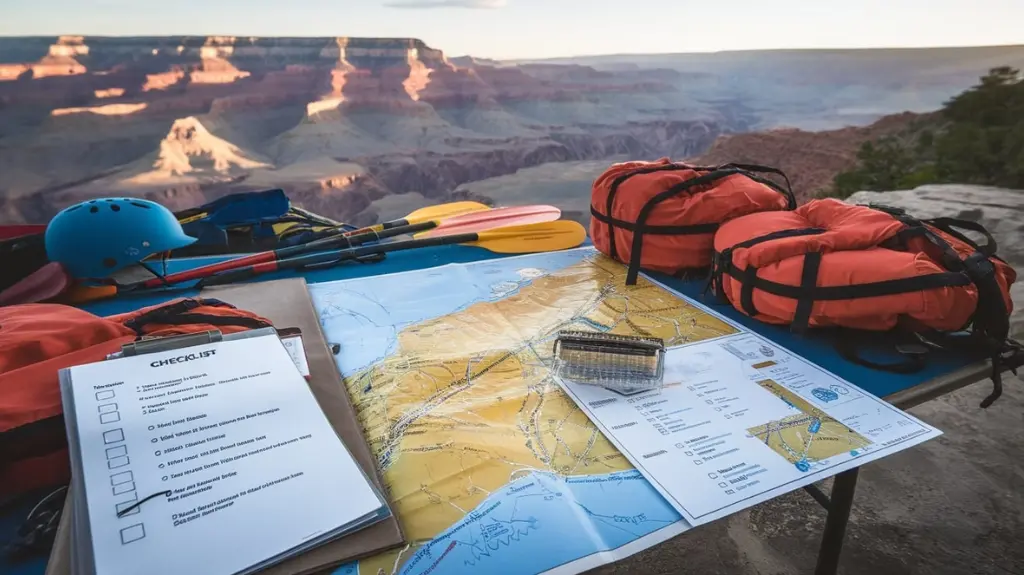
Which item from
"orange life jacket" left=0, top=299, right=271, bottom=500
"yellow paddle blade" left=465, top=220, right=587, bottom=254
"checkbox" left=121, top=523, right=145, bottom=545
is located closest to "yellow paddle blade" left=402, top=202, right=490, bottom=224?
"yellow paddle blade" left=465, top=220, right=587, bottom=254

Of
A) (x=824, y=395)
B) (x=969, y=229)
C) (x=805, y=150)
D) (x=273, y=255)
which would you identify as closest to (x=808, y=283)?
(x=824, y=395)

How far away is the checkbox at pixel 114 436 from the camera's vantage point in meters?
0.57

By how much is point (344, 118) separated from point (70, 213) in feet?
7.60

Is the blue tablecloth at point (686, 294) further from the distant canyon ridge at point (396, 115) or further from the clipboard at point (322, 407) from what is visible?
the distant canyon ridge at point (396, 115)

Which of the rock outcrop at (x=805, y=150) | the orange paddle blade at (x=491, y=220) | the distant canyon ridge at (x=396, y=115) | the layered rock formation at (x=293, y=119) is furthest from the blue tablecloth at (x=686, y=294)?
the rock outcrop at (x=805, y=150)

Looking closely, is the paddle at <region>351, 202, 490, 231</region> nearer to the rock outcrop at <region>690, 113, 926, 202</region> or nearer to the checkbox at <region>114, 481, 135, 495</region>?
the checkbox at <region>114, 481, 135, 495</region>

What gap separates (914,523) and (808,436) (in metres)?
1.13

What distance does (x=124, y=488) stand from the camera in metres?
0.53

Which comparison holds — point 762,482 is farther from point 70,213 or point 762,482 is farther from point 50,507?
point 70,213

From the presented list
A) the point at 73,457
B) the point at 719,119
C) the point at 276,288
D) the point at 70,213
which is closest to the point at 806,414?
the point at 73,457

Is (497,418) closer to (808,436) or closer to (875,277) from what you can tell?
(808,436)

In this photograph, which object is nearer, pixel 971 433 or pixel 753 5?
pixel 971 433

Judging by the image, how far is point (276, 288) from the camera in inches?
45.1

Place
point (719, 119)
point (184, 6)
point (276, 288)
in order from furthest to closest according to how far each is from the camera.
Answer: point (719, 119) → point (184, 6) → point (276, 288)
